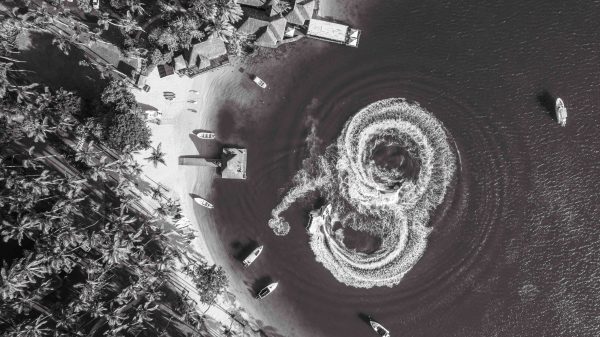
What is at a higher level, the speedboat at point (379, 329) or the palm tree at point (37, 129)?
the palm tree at point (37, 129)

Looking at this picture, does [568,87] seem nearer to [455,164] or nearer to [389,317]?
[455,164]

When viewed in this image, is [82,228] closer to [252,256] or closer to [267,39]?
[252,256]

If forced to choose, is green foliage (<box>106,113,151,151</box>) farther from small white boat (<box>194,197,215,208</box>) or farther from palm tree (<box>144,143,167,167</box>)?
small white boat (<box>194,197,215,208</box>)

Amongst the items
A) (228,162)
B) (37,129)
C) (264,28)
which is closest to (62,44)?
(37,129)

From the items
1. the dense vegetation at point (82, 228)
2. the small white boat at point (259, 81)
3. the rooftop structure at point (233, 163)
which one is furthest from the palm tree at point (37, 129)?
the small white boat at point (259, 81)

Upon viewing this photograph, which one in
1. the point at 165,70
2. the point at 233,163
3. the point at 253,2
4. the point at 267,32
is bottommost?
the point at 233,163

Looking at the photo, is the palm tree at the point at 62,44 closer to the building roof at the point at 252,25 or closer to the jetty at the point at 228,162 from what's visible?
the jetty at the point at 228,162
